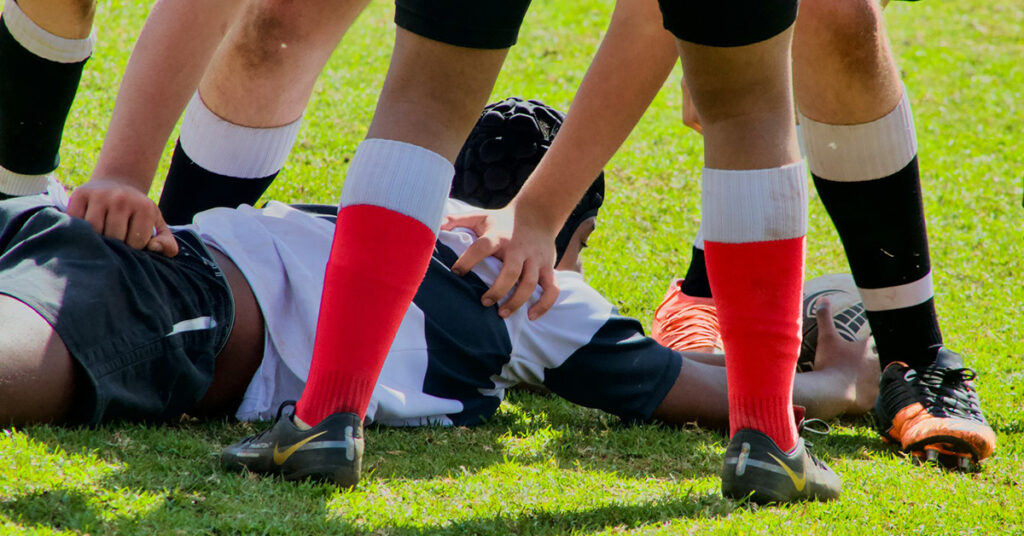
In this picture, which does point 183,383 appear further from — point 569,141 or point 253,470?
point 569,141

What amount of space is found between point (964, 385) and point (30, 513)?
6.54ft

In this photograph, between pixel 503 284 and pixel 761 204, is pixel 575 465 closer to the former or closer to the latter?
pixel 503 284

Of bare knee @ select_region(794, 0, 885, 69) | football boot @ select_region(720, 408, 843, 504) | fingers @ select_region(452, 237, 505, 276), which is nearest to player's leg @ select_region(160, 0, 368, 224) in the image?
fingers @ select_region(452, 237, 505, 276)

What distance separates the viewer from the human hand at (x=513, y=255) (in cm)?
222

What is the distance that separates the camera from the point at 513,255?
7.38 feet

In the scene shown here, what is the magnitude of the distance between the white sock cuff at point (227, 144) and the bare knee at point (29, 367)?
1031 mm

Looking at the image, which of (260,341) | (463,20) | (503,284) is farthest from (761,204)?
(260,341)

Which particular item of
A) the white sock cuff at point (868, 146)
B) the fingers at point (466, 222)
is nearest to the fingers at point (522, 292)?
the fingers at point (466, 222)

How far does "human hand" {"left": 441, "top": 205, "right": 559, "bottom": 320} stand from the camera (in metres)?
2.22

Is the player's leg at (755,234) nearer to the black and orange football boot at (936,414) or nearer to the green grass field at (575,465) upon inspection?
the green grass field at (575,465)

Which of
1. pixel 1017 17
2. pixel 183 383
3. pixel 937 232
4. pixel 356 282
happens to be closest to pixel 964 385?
pixel 356 282

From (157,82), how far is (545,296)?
97 cm

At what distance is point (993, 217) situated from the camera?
4668 millimetres

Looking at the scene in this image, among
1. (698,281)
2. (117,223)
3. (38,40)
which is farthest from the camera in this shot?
(698,281)
